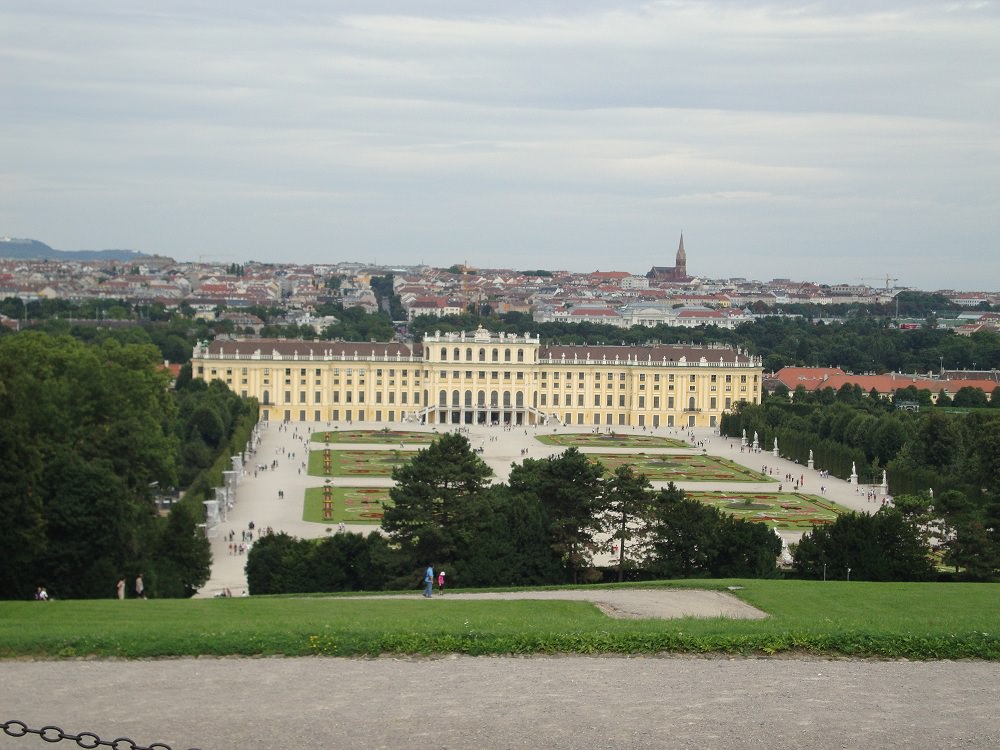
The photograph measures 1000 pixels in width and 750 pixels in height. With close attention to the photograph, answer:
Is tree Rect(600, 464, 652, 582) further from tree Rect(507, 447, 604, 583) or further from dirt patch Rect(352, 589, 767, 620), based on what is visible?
dirt patch Rect(352, 589, 767, 620)

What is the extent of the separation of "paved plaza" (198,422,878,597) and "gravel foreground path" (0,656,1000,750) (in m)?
17.2

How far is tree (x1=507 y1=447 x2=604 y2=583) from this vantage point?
30.8m

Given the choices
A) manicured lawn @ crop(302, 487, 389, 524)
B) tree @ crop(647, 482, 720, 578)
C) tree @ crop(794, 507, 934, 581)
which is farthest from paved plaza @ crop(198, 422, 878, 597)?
tree @ crop(794, 507, 934, 581)

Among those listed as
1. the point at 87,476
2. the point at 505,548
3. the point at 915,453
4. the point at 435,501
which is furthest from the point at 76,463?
the point at 915,453

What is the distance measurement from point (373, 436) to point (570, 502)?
1729 inches

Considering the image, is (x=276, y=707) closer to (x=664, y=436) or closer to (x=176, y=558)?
(x=176, y=558)

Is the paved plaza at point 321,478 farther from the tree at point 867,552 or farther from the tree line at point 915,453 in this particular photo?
the tree at point 867,552

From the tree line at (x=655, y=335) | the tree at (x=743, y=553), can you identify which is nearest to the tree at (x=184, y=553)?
the tree at (x=743, y=553)

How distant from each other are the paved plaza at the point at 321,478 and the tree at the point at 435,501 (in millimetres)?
3920

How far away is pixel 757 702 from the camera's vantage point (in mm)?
13398

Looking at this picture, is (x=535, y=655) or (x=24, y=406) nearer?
(x=535, y=655)

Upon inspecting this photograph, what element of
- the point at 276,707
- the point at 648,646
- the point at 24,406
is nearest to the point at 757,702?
the point at 648,646

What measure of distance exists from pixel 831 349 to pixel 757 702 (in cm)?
10798

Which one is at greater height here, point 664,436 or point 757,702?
point 757,702
